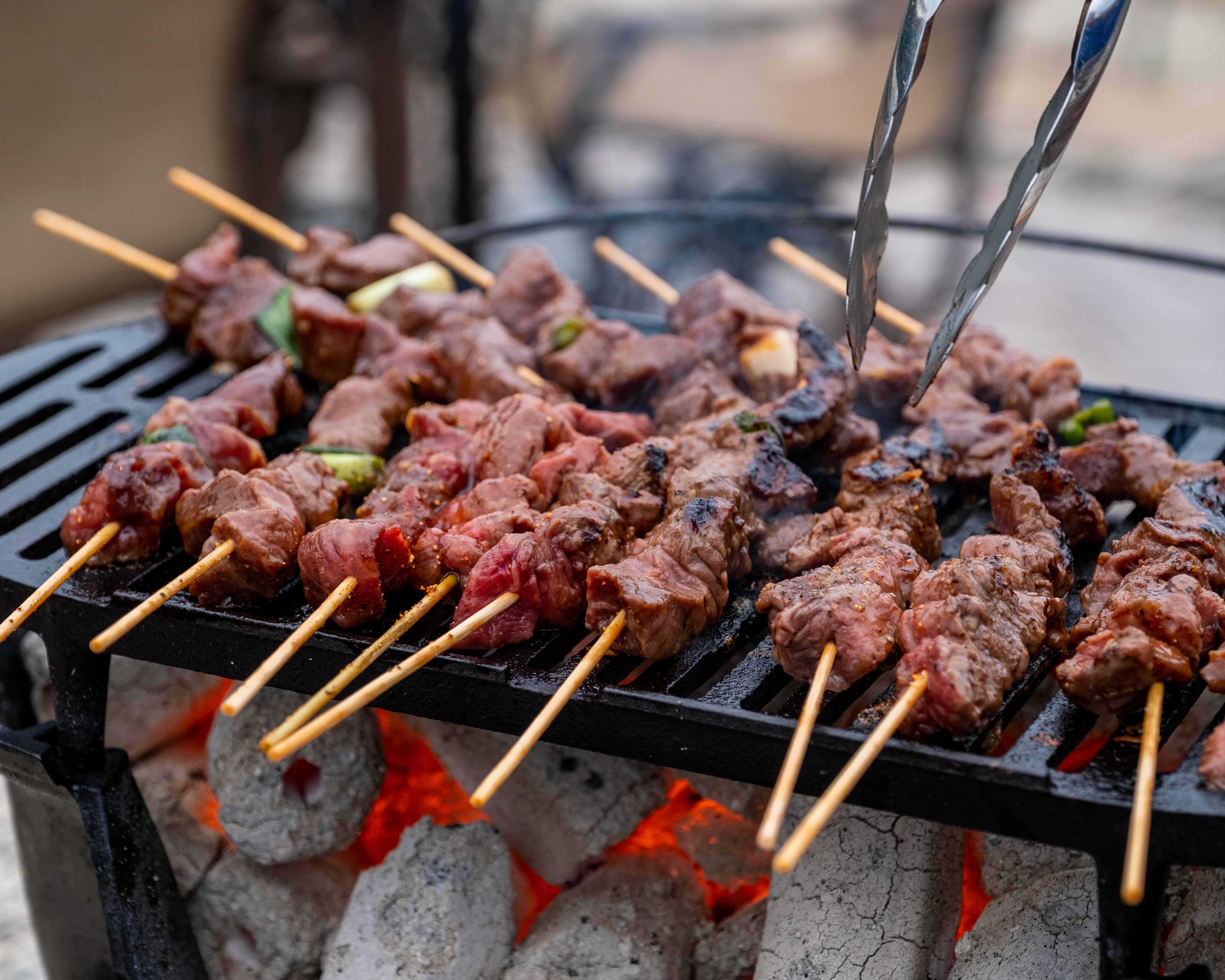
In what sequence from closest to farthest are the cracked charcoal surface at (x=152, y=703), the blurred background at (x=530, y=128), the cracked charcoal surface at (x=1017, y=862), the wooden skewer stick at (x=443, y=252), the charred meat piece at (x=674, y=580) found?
the charred meat piece at (x=674, y=580), the cracked charcoal surface at (x=1017, y=862), the cracked charcoal surface at (x=152, y=703), the wooden skewer stick at (x=443, y=252), the blurred background at (x=530, y=128)

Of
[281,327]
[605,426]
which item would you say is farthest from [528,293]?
[605,426]

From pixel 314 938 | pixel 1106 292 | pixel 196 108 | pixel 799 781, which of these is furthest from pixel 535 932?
pixel 1106 292

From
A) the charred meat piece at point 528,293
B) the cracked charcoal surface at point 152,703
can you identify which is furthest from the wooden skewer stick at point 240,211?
the cracked charcoal surface at point 152,703

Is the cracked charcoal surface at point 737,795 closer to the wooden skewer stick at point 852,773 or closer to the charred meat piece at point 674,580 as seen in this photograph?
the charred meat piece at point 674,580

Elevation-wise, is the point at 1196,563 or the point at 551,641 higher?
the point at 1196,563

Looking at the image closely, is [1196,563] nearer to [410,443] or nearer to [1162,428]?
[1162,428]

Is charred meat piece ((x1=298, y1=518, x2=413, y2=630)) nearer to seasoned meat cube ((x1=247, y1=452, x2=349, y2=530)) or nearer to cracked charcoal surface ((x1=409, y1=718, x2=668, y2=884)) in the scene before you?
seasoned meat cube ((x1=247, y1=452, x2=349, y2=530))

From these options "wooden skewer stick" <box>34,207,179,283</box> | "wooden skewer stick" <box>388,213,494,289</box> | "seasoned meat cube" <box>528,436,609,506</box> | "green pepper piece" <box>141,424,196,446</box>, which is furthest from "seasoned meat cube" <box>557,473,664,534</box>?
"wooden skewer stick" <box>34,207,179,283</box>
